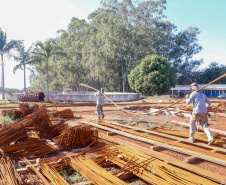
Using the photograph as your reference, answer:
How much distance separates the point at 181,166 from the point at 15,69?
29.0 m

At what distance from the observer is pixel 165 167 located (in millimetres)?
3721

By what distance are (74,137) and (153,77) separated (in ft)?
64.7

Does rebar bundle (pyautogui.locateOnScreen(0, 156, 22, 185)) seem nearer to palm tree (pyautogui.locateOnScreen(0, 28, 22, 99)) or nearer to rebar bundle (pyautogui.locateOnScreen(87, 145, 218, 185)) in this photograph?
rebar bundle (pyautogui.locateOnScreen(87, 145, 218, 185))

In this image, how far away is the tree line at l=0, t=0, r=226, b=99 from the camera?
1038 inches

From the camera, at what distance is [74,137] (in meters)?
5.48

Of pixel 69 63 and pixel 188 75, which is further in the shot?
pixel 188 75

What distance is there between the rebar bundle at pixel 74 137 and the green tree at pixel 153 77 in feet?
62.0

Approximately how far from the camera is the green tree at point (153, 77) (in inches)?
941

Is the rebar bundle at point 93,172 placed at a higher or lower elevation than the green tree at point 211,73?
lower

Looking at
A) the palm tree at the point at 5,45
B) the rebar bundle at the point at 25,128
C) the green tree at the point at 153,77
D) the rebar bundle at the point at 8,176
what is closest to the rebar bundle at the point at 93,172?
the rebar bundle at the point at 8,176

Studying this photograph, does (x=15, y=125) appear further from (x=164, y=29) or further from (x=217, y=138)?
(x=164, y=29)

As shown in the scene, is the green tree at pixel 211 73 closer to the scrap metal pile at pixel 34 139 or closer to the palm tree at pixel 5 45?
the palm tree at pixel 5 45

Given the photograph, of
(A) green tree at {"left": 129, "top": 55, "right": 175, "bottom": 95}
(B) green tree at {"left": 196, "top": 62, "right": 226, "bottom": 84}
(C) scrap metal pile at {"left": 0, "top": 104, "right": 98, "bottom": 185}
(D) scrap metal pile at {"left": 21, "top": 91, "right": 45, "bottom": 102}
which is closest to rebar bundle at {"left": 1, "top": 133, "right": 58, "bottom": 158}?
(C) scrap metal pile at {"left": 0, "top": 104, "right": 98, "bottom": 185}

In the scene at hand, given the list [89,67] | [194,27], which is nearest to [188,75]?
[194,27]
